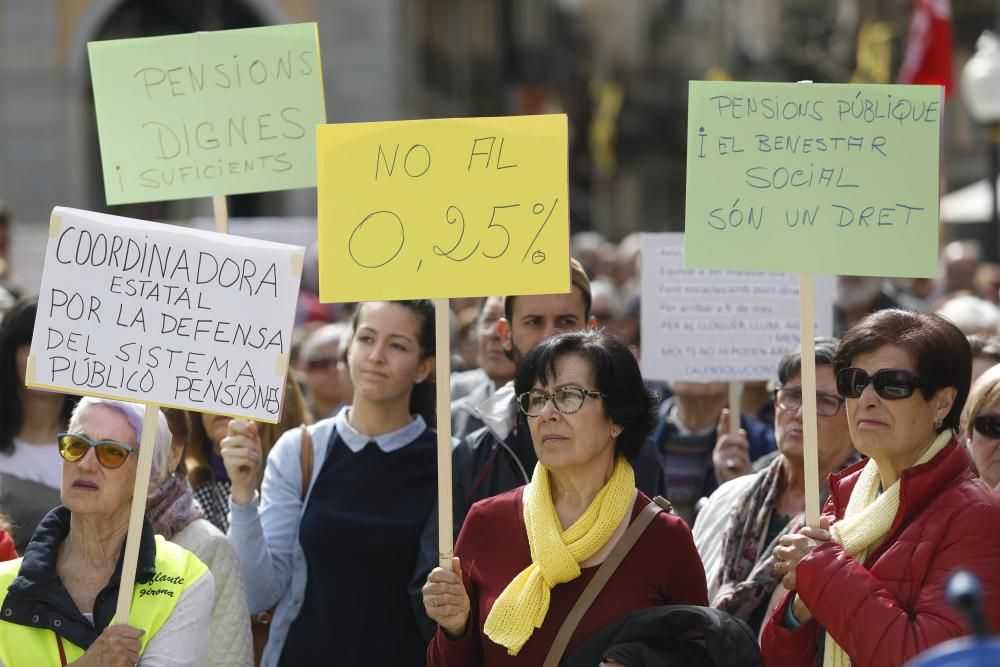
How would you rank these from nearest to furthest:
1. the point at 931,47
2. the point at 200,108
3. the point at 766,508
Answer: the point at 766,508 < the point at 200,108 < the point at 931,47

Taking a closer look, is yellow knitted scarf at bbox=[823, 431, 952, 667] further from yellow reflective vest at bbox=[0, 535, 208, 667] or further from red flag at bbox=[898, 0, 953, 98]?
red flag at bbox=[898, 0, 953, 98]

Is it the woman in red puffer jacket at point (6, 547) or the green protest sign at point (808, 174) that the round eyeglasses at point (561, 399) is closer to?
the green protest sign at point (808, 174)

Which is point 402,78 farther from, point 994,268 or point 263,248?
point 263,248

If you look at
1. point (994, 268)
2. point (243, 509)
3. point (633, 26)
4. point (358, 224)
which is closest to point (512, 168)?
point (358, 224)

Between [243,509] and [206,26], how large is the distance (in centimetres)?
2121

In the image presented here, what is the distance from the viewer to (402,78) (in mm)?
23891

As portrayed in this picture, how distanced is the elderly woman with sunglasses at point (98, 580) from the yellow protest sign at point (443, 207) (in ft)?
2.28

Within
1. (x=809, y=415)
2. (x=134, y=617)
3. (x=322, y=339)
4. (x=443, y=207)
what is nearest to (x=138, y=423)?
(x=134, y=617)

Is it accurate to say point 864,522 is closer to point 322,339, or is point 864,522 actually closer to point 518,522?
point 518,522

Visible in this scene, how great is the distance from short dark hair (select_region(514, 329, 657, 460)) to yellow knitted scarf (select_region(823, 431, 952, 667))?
1.97 feet

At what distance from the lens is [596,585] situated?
12.3 ft

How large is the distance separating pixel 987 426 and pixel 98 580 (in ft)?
7.71

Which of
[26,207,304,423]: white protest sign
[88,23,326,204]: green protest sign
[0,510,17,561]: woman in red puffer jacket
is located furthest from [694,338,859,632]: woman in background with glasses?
[0,510,17,561]: woman in red puffer jacket

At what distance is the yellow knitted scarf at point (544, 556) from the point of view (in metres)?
3.71
